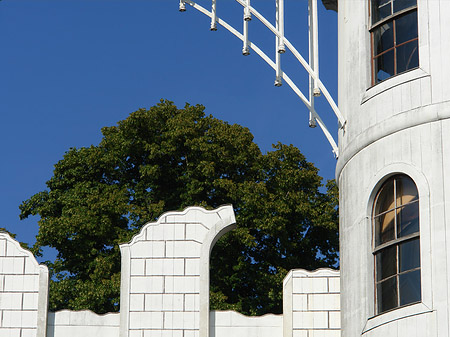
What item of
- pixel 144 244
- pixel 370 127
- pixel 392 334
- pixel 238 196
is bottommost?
pixel 392 334

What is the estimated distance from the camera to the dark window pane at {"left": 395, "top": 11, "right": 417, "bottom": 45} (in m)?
17.9

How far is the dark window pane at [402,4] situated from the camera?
18.0m

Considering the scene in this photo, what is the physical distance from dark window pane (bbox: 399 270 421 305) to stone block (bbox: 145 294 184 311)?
4.73 metres

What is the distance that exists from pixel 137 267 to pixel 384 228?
16.6ft

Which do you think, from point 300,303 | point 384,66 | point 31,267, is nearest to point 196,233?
point 300,303

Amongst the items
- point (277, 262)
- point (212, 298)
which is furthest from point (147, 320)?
point (277, 262)

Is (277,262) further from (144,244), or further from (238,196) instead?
(144,244)

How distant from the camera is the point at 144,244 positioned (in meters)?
20.4

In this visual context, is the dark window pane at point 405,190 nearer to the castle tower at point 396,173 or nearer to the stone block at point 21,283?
the castle tower at point 396,173

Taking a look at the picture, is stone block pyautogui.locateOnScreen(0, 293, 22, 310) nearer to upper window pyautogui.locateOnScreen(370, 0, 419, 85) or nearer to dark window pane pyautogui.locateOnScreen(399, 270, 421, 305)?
dark window pane pyautogui.locateOnScreen(399, 270, 421, 305)

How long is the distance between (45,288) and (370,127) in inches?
264

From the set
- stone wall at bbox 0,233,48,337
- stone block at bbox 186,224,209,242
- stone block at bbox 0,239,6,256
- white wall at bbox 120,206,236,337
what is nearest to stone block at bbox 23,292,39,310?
stone wall at bbox 0,233,48,337

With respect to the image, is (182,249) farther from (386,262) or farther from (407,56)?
(407,56)

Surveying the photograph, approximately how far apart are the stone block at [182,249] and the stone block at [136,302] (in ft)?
3.01
